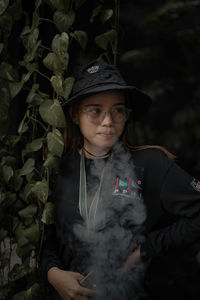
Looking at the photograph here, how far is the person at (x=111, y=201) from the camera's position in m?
1.32

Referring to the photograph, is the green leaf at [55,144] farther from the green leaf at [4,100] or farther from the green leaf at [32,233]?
the green leaf at [32,233]

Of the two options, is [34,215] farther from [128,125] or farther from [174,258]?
[174,258]

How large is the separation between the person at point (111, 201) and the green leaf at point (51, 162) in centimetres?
6

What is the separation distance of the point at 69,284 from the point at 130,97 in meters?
0.77

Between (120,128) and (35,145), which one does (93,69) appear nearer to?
(120,128)

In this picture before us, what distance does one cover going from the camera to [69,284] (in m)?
1.32

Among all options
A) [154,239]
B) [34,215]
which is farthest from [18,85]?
[154,239]

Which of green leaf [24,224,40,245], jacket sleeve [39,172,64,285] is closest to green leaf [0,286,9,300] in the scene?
jacket sleeve [39,172,64,285]

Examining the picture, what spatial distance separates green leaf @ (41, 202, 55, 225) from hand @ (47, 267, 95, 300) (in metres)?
0.19

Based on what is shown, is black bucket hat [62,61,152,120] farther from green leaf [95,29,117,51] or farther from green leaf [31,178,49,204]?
green leaf [31,178,49,204]

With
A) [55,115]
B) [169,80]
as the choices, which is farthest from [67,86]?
[169,80]

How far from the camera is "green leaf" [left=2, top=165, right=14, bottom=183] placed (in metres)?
→ 1.50

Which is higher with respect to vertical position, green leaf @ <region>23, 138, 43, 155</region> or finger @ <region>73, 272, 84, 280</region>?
green leaf @ <region>23, 138, 43, 155</region>

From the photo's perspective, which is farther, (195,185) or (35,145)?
(35,145)
